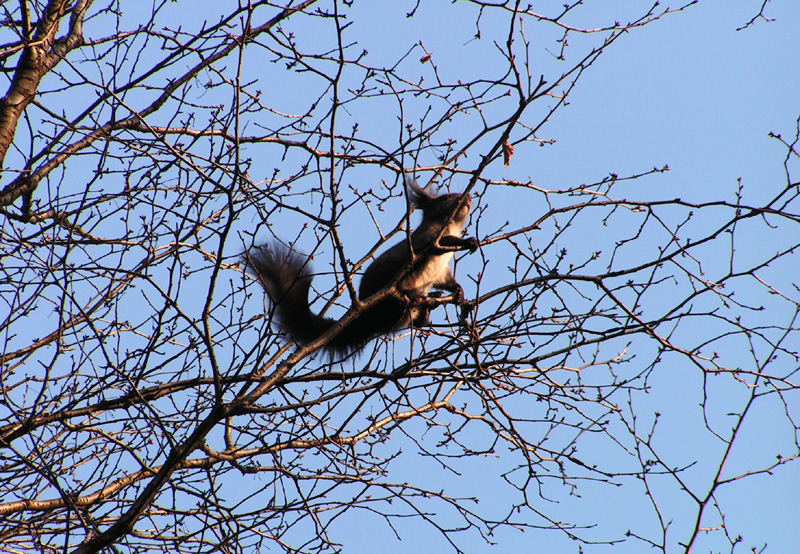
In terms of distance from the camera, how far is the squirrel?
4.82 meters

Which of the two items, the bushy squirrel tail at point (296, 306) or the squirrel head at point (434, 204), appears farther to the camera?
the squirrel head at point (434, 204)

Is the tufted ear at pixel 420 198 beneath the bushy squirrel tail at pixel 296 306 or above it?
above

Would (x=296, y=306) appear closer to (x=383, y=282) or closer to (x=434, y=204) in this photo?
(x=383, y=282)

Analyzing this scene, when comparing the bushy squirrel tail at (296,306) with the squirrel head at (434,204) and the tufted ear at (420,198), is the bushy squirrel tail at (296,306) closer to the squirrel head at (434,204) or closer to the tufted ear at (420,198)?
the squirrel head at (434,204)

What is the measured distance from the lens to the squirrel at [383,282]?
482cm

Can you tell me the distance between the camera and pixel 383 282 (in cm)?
548

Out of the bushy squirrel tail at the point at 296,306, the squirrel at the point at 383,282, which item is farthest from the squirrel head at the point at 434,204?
the bushy squirrel tail at the point at 296,306

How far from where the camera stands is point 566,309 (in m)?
3.50

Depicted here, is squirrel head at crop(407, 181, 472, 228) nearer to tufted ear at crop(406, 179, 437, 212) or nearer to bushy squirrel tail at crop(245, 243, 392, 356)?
tufted ear at crop(406, 179, 437, 212)

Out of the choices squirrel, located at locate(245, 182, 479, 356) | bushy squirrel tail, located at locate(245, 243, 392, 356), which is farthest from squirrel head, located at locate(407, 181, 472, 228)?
bushy squirrel tail, located at locate(245, 243, 392, 356)

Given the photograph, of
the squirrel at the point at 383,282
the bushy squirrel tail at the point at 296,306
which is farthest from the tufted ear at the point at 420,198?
the bushy squirrel tail at the point at 296,306

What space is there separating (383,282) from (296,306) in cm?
71

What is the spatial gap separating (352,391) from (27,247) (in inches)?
67.4

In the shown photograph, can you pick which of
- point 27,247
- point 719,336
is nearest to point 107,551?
point 27,247
